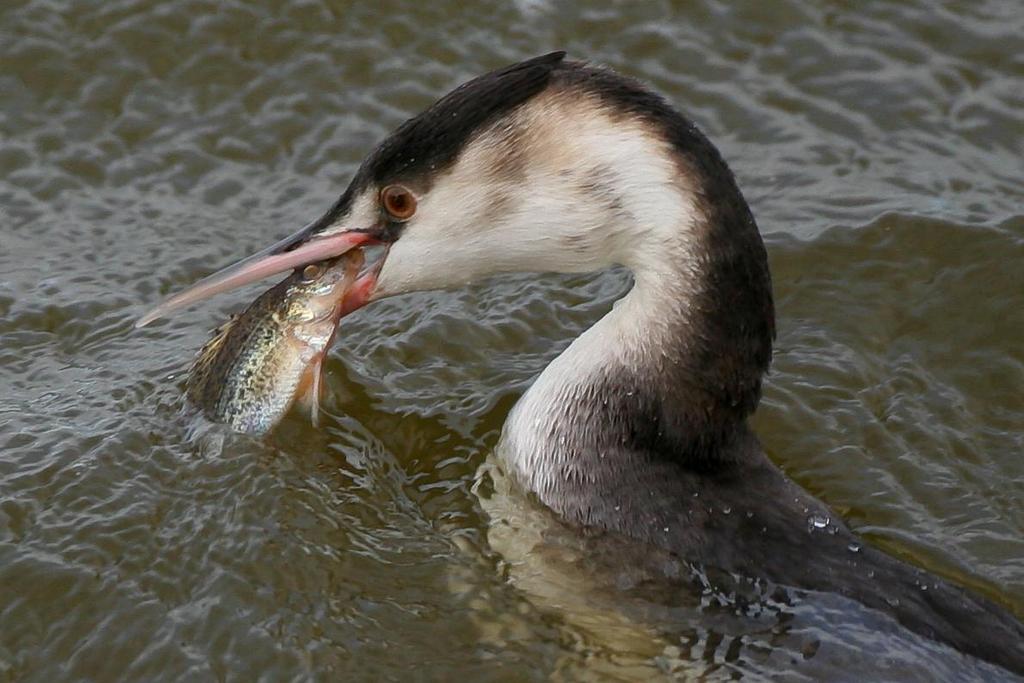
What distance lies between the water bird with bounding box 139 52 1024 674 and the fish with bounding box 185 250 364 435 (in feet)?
0.26

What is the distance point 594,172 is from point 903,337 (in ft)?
6.98

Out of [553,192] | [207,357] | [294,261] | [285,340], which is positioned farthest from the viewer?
[207,357]

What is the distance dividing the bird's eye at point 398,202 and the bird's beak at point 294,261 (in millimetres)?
121

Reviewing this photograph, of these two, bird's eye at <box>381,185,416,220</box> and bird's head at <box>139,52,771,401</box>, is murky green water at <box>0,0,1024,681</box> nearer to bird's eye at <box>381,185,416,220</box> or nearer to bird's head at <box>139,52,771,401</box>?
bird's head at <box>139,52,771,401</box>

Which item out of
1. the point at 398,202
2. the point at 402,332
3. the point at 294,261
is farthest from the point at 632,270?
the point at 402,332

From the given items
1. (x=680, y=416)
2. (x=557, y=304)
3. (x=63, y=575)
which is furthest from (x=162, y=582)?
(x=557, y=304)

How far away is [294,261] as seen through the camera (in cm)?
553

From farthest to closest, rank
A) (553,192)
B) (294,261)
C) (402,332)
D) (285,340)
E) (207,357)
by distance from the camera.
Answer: (402,332), (207,357), (285,340), (294,261), (553,192)

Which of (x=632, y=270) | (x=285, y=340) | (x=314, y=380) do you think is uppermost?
(x=632, y=270)

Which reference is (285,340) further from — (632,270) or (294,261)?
(632,270)

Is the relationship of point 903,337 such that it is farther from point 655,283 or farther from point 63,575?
point 63,575

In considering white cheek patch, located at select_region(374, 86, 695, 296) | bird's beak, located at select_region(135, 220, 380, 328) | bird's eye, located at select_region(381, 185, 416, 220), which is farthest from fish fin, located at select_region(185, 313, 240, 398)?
bird's eye, located at select_region(381, 185, 416, 220)

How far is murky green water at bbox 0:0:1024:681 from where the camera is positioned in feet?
17.6

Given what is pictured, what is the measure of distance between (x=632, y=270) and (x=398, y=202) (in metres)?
0.78
